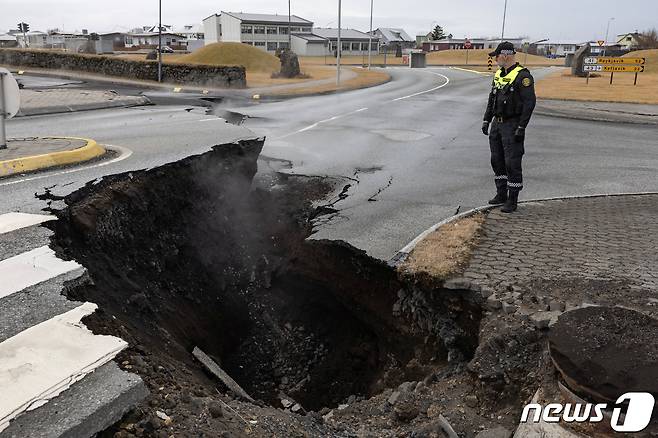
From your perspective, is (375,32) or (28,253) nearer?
(28,253)

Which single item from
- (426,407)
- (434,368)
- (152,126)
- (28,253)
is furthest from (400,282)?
(152,126)

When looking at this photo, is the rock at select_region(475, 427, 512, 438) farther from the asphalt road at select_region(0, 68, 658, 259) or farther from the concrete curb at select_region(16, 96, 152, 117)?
the concrete curb at select_region(16, 96, 152, 117)

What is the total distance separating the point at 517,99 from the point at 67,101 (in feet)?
48.1

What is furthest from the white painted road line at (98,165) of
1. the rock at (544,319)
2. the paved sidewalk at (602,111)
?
the paved sidewalk at (602,111)

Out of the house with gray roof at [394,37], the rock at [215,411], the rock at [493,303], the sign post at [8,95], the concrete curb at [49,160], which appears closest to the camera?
the rock at [215,411]

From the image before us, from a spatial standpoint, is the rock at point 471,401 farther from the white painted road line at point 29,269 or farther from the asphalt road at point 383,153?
the white painted road line at point 29,269

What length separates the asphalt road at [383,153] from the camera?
700 cm

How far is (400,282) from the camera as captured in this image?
5.50m

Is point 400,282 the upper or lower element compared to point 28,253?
lower

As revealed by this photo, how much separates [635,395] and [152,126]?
37.3 feet

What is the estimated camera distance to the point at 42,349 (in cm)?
311

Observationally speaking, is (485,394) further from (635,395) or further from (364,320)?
(364,320)

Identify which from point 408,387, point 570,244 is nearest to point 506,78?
point 570,244

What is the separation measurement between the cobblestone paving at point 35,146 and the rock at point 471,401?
22.7ft
